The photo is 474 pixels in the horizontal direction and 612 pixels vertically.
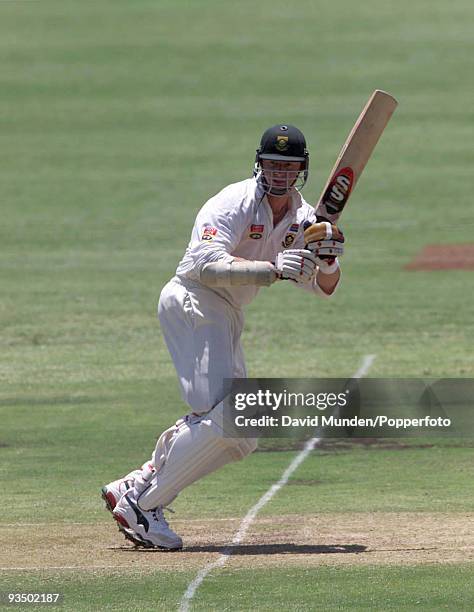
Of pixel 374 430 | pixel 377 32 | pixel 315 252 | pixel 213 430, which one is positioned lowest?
pixel 374 430

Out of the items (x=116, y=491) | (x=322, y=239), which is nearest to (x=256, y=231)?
(x=322, y=239)

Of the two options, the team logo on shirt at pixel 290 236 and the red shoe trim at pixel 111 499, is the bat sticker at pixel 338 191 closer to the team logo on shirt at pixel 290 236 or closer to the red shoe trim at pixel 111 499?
the team logo on shirt at pixel 290 236

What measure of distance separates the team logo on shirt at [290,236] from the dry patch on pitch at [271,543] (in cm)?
157

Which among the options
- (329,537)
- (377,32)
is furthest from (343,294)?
(377,32)

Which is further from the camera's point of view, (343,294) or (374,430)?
(343,294)

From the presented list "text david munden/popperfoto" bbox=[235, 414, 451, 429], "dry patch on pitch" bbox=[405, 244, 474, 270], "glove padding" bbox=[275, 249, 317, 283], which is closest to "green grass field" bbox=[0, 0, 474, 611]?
"dry patch on pitch" bbox=[405, 244, 474, 270]

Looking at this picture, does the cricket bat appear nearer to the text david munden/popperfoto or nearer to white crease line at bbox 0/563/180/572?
white crease line at bbox 0/563/180/572

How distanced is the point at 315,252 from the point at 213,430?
41.1 inches

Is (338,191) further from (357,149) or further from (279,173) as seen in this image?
(279,173)

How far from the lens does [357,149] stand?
26.9 ft

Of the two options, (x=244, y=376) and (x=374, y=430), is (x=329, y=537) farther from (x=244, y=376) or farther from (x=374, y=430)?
(x=374, y=430)

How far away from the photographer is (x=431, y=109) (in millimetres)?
33531

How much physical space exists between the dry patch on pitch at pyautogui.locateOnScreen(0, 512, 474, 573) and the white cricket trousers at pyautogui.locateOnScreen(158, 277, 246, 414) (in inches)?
31.1

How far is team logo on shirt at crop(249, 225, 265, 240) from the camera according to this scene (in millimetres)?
7703
